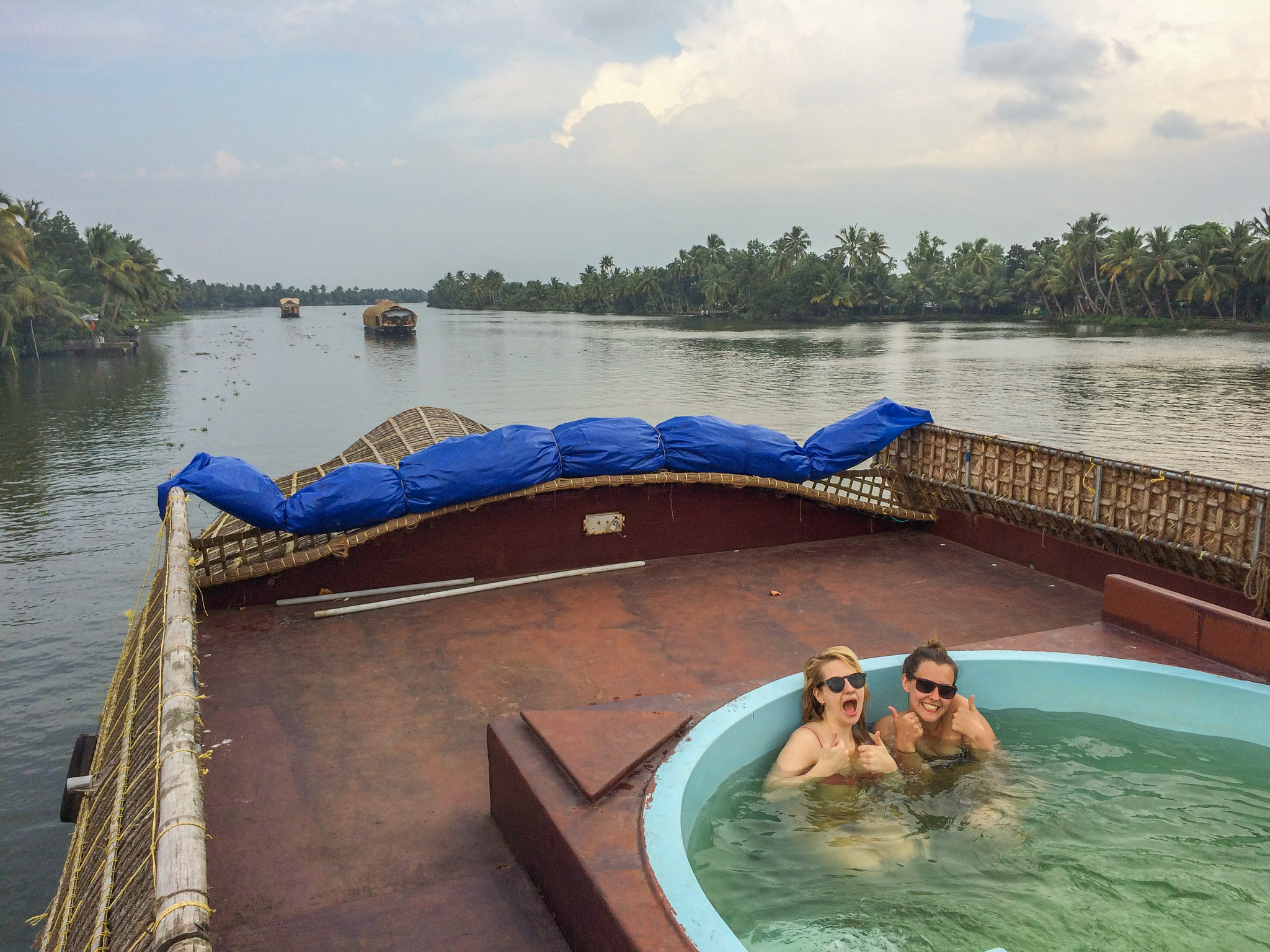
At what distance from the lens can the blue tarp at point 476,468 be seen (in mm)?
5836

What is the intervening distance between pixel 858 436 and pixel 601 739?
4532 mm

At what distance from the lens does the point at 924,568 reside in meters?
6.39

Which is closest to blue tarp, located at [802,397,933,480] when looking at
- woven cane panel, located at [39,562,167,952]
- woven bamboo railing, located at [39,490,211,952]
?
woven bamboo railing, located at [39,490,211,952]

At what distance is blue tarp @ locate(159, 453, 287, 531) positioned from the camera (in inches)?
212

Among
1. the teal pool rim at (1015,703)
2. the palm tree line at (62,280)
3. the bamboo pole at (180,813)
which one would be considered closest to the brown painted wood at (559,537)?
the bamboo pole at (180,813)

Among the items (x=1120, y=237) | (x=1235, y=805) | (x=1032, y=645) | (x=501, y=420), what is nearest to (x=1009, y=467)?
(x=1032, y=645)

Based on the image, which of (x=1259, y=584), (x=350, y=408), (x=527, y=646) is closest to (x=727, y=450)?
(x=527, y=646)

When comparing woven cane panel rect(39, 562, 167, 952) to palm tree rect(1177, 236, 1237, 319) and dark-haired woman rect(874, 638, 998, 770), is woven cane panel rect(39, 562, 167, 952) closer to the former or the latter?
dark-haired woman rect(874, 638, 998, 770)

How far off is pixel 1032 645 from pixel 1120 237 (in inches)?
2547

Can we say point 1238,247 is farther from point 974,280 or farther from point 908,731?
point 908,731

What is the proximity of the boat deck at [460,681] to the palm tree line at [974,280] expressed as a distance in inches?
2149

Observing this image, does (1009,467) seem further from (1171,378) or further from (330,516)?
(1171,378)

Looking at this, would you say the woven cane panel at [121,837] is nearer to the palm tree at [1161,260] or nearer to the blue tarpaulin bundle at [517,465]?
the blue tarpaulin bundle at [517,465]

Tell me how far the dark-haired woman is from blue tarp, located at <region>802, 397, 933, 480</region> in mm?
3136
